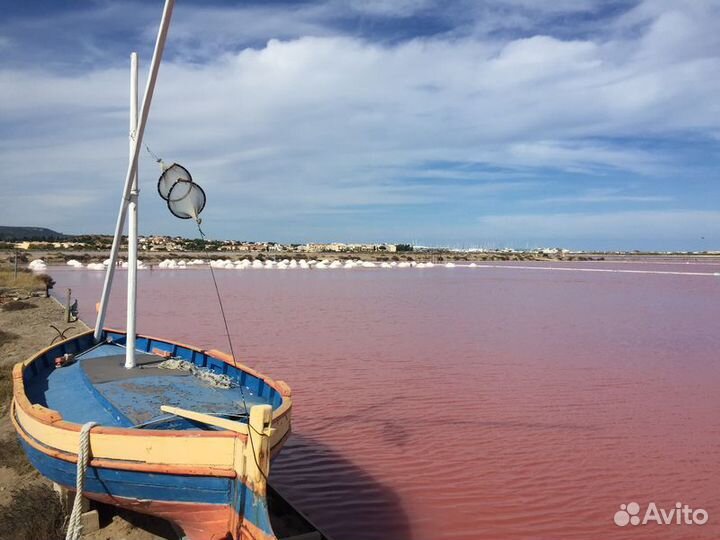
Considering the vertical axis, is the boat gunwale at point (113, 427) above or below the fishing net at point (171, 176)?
below

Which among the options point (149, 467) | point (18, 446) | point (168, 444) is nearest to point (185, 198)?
point (168, 444)

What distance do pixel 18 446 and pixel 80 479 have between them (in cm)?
360

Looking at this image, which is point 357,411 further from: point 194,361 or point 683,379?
point 683,379

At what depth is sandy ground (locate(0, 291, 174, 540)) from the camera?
6.05 m

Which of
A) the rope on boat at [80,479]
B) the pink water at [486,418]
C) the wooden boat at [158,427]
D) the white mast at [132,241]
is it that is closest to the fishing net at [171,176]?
the wooden boat at [158,427]

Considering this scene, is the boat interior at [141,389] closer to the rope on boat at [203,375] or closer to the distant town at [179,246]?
the rope on boat at [203,375]

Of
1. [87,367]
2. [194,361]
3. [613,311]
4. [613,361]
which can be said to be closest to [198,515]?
[87,367]

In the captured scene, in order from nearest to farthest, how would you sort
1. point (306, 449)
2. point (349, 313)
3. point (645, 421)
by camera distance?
1. point (306, 449)
2. point (645, 421)
3. point (349, 313)

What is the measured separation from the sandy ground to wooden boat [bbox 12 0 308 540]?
759mm

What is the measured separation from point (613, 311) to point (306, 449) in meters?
22.8

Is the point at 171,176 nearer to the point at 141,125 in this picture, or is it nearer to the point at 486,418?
the point at 141,125

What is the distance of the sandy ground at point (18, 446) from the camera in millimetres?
6047

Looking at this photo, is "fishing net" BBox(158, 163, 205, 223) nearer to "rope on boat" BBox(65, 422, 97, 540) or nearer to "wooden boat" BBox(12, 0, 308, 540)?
"wooden boat" BBox(12, 0, 308, 540)

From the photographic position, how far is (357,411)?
10.8 m
